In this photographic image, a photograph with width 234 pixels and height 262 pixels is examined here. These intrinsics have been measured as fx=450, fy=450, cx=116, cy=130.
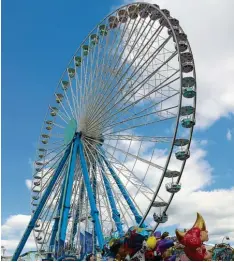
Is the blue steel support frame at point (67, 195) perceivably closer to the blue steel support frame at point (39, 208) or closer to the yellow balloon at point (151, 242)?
the blue steel support frame at point (39, 208)

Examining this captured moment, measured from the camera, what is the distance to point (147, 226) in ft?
85.6

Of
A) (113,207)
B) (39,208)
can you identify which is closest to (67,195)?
(113,207)

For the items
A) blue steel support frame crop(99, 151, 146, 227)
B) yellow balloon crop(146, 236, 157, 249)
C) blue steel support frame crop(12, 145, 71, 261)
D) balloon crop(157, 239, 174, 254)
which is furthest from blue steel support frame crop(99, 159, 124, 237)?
balloon crop(157, 239, 174, 254)

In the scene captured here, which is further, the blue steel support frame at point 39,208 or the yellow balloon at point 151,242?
the blue steel support frame at point 39,208

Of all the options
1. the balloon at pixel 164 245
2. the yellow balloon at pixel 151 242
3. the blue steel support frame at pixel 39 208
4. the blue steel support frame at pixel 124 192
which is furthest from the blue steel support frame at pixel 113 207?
the balloon at pixel 164 245

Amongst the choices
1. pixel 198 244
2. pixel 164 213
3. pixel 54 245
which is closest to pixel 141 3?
pixel 164 213

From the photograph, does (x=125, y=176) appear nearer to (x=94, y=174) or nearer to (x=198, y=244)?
(x=94, y=174)

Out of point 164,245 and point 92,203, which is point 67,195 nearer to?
point 92,203

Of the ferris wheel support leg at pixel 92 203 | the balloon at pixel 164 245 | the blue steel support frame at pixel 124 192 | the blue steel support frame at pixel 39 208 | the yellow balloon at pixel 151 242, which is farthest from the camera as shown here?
the blue steel support frame at pixel 39 208

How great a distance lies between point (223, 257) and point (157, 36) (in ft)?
43.8

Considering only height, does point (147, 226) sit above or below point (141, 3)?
below

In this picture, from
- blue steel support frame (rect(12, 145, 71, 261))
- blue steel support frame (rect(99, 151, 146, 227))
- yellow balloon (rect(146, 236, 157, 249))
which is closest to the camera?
yellow balloon (rect(146, 236, 157, 249))

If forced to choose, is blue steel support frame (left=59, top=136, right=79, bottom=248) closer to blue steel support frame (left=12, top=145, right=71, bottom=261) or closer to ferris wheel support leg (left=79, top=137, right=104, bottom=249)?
ferris wheel support leg (left=79, top=137, right=104, bottom=249)

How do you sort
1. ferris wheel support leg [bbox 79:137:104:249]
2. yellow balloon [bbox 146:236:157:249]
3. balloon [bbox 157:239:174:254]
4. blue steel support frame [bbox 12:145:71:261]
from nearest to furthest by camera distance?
balloon [bbox 157:239:174:254] < yellow balloon [bbox 146:236:157:249] < ferris wheel support leg [bbox 79:137:104:249] < blue steel support frame [bbox 12:145:71:261]
